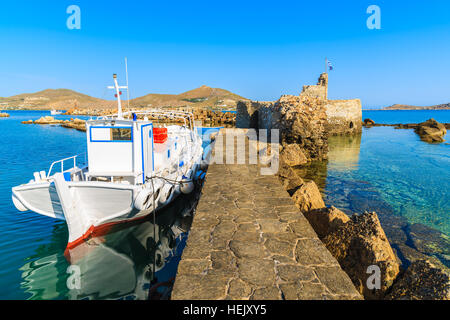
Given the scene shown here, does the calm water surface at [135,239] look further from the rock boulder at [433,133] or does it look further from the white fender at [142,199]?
the rock boulder at [433,133]

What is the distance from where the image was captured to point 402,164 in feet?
60.7

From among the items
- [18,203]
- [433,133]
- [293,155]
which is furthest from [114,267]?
[433,133]

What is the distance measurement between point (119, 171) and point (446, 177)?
18583 millimetres

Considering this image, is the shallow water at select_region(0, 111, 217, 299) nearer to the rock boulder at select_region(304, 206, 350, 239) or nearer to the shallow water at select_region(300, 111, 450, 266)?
the rock boulder at select_region(304, 206, 350, 239)

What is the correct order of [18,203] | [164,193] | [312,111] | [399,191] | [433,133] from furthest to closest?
[433,133]
[312,111]
[399,191]
[164,193]
[18,203]

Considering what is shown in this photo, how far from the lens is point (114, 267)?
21.1 feet

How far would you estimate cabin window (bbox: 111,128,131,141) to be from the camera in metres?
7.67

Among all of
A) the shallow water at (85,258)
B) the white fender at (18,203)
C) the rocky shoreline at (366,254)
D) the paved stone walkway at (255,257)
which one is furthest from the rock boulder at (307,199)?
the white fender at (18,203)

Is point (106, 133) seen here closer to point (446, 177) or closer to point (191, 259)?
point (191, 259)

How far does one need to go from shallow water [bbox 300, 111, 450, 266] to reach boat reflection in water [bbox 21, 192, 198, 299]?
6.88m

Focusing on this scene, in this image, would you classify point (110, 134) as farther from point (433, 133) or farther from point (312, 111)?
point (433, 133)

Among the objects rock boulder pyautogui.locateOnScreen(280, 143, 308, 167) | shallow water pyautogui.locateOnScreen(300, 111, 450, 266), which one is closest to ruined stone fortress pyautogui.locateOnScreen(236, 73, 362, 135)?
rock boulder pyautogui.locateOnScreen(280, 143, 308, 167)

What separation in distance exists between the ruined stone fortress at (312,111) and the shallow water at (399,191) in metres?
4.18

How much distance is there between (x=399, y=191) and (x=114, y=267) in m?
13.1
